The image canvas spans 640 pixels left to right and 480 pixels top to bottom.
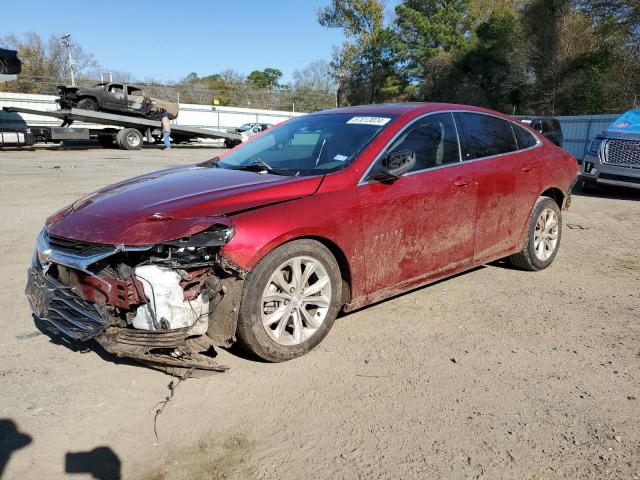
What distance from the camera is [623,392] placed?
304 cm

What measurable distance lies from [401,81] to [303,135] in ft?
154

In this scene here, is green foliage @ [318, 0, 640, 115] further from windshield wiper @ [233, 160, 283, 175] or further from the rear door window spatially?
windshield wiper @ [233, 160, 283, 175]

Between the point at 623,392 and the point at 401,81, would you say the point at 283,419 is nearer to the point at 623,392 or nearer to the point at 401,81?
the point at 623,392

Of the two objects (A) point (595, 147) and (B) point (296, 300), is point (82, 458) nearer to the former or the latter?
(B) point (296, 300)

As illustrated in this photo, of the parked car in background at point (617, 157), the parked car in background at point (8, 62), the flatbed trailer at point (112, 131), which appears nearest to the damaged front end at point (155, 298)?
the parked car in background at point (617, 157)

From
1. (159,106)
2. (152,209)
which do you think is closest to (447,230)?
(152,209)

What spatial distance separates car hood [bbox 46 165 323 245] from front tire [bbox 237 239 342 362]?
0.38 metres

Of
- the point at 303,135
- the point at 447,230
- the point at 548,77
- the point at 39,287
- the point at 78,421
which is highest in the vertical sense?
the point at 548,77

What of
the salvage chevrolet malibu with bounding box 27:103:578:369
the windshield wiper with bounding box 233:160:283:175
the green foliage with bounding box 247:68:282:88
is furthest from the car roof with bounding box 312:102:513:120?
the green foliage with bounding box 247:68:282:88

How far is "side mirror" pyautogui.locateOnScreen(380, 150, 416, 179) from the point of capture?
145 inches

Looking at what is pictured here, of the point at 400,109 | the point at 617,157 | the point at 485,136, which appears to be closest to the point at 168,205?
the point at 400,109

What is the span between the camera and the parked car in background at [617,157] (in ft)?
33.5

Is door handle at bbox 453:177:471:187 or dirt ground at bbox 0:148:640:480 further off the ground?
door handle at bbox 453:177:471:187

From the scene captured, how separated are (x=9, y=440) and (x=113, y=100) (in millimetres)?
22885
